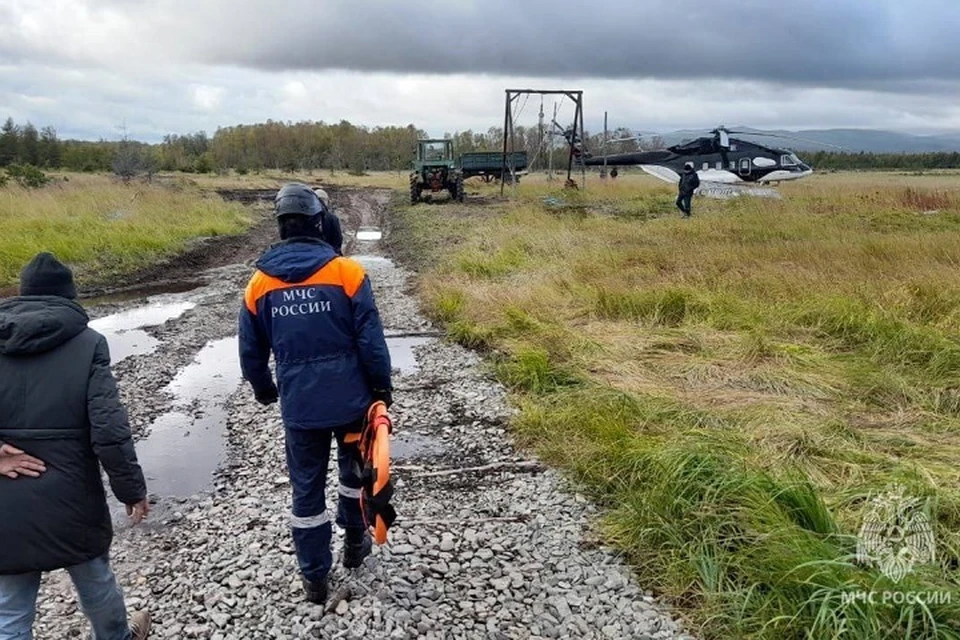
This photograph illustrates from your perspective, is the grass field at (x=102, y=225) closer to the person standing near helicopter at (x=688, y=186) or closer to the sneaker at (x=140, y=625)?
the sneaker at (x=140, y=625)

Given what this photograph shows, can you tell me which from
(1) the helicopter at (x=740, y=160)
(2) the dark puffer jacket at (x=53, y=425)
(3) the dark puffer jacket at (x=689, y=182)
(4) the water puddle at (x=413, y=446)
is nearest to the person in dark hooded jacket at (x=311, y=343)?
(2) the dark puffer jacket at (x=53, y=425)

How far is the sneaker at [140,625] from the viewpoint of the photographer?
3.22 meters

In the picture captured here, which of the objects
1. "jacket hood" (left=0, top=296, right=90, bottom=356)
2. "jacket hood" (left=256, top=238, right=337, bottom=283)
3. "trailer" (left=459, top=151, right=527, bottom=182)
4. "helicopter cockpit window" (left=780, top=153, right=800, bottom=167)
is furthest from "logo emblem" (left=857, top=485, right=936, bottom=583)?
"trailer" (left=459, top=151, right=527, bottom=182)

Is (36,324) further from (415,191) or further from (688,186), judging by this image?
(415,191)

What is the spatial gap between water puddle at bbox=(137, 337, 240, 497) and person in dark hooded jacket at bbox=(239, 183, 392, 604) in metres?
2.40

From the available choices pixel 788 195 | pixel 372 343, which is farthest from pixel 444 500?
pixel 788 195

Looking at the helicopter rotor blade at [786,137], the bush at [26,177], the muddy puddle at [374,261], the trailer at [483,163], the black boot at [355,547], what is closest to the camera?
the black boot at [355,547]

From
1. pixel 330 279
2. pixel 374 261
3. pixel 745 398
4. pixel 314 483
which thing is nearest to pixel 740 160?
pixel 374 261

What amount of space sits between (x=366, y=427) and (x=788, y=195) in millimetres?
27364

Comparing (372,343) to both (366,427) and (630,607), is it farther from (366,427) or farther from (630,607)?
(630,607)

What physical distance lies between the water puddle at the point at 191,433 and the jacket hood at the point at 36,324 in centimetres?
295

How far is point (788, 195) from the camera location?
26.9 metres

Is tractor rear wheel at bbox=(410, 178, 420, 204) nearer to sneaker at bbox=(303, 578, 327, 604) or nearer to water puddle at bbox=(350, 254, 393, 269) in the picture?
water puddle at bbox=(350, 254, 393, 269)

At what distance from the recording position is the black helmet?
10.3ft
